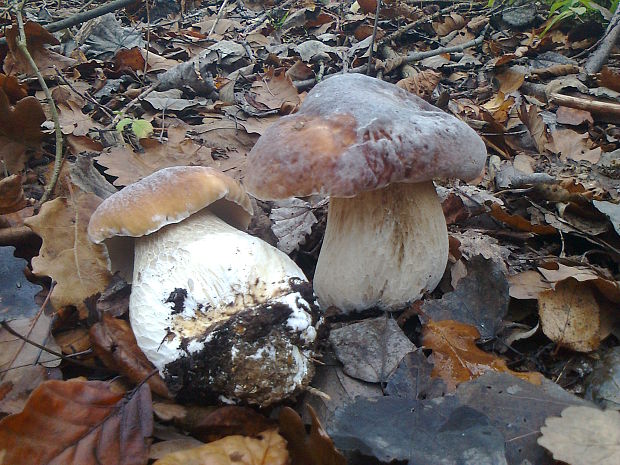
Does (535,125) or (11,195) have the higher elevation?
(535,125)

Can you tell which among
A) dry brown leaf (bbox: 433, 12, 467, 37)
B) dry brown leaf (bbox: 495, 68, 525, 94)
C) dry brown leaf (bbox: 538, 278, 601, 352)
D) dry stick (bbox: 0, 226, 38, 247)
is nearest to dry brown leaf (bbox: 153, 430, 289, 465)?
dry brown leaf (bbox: 538, 278, 601, 352)

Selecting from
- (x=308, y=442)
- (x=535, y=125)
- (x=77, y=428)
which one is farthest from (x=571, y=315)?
(x=535, y=125)

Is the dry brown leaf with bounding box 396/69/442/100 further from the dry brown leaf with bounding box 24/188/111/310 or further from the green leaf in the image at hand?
the dry brown leaf with bounding box 24/188/111/310

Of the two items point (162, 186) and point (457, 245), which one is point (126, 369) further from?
point (457, 245)

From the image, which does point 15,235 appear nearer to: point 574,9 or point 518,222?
point 518,222

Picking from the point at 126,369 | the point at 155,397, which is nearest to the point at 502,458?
the point at 155,397
